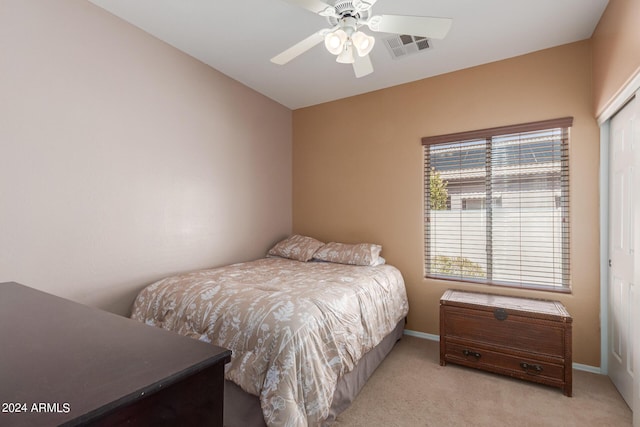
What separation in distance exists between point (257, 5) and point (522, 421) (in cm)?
323

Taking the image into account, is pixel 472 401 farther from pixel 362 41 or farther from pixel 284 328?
pixel 362 41

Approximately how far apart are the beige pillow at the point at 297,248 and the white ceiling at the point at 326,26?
1.78 metres

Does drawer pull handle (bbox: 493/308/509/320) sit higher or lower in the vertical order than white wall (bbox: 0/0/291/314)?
lower

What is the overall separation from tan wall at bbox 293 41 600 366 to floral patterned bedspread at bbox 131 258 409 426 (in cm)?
96

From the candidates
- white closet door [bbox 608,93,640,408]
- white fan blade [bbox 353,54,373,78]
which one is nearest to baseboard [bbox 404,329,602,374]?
white closet door [bbox 608,93,640,408]

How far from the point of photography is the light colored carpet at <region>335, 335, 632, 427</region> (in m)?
1.91

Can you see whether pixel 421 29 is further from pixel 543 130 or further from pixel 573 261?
pixel 573 261

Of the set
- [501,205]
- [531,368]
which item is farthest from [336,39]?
[531,368]

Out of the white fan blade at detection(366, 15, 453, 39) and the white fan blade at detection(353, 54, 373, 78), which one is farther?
the white fan blade at detection(353, 54, 373, 78)

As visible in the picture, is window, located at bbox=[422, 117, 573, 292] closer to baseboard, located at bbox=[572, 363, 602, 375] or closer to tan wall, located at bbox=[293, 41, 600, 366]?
tan wall, located at bbox=[293, 41, 600, 366]

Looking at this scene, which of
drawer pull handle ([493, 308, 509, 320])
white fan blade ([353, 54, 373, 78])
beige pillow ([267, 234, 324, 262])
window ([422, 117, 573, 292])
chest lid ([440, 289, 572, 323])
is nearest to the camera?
white fan blade ([353, 54, 373, 78])

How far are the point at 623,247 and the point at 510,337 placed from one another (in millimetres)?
990

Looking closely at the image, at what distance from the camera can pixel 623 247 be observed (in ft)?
7.02

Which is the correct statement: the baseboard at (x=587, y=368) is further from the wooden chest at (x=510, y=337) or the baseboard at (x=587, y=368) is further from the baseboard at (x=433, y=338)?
the wooden chest at (x=510, y=337)
